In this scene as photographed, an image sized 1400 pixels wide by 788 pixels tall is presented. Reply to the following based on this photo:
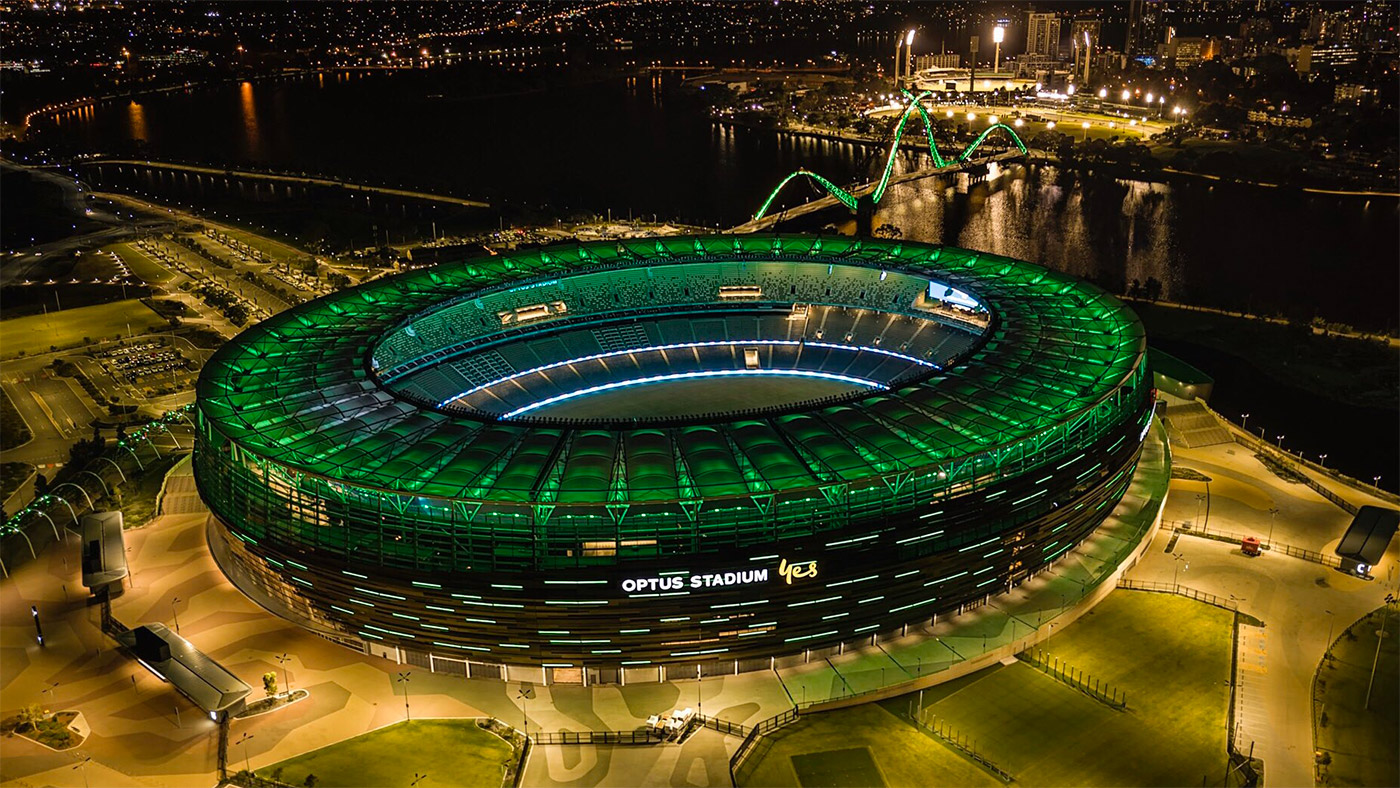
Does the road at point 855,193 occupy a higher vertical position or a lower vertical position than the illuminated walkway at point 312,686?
higher

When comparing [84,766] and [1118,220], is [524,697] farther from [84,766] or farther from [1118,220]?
[1118,220]

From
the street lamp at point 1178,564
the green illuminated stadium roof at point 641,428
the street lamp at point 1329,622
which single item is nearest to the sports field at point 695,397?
the green illuminated stadium roof at point 641,428

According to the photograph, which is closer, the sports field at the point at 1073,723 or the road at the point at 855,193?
the sports field at the point at 1073,723

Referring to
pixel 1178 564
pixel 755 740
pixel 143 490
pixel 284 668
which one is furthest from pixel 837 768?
pixel 143 490

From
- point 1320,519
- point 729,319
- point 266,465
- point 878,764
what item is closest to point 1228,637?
point 1320,519

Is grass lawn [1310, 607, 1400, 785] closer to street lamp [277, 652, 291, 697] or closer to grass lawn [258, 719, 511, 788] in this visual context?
grass lawn [258, 719, 511, 788]

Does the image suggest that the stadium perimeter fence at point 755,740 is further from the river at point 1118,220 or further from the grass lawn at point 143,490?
the river at point 1118,220
